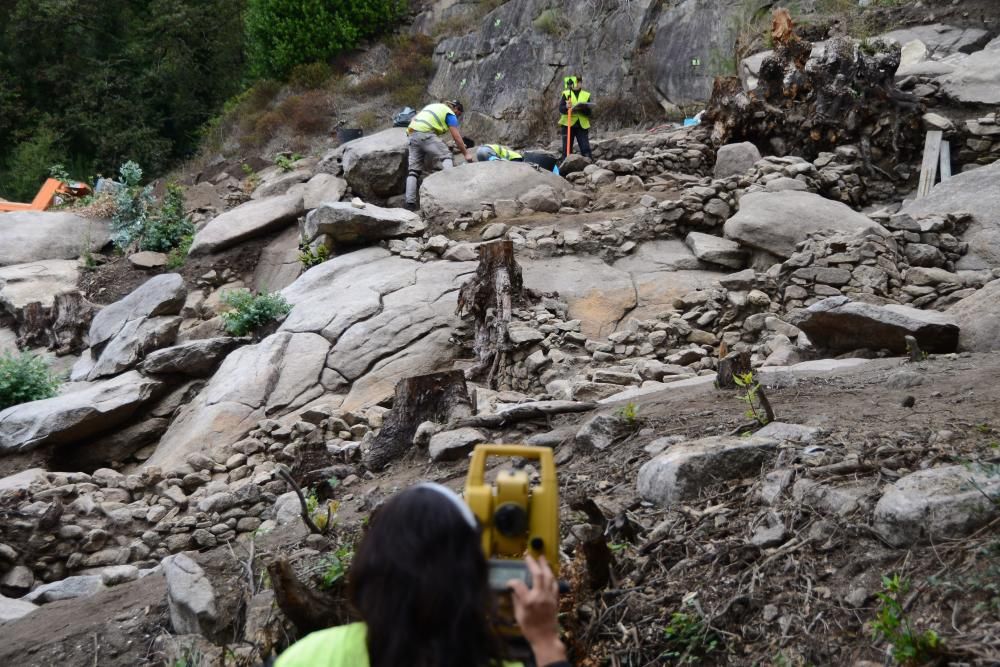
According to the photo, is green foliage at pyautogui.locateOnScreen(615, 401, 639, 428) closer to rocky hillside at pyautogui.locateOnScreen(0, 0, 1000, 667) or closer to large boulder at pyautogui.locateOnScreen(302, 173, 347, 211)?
rocky hillside at pyautogui.locateOnScreen(0, 0, 1000, 667)

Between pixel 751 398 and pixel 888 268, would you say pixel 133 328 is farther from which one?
pixel 751 398

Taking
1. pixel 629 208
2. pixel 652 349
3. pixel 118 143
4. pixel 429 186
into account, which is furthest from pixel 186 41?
pixel 652 349

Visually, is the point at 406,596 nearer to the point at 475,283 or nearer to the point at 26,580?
the point at 26,580

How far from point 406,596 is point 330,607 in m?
1.76

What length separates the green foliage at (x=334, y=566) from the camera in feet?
11.6

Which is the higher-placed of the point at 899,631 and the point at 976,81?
the point at 899,631

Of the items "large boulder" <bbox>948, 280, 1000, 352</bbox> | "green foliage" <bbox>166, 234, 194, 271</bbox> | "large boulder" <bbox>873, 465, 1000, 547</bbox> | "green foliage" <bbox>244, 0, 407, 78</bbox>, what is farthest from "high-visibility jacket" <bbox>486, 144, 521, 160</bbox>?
"large boulder" <bbox>873, 465, 1000, 547</bbox>

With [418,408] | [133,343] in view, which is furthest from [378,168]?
[418,408]

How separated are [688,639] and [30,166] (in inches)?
951

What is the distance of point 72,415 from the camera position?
336 inches

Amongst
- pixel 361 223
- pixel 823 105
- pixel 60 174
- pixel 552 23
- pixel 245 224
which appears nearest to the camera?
pixel 361 223

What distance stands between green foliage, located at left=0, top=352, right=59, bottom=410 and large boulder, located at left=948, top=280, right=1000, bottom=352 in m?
8.68

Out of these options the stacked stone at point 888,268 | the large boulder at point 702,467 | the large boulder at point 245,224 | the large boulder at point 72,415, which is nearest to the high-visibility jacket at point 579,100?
the large boulder at point 245,224

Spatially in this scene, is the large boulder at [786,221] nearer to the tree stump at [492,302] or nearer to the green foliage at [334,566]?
the tree stump at [492,302]
